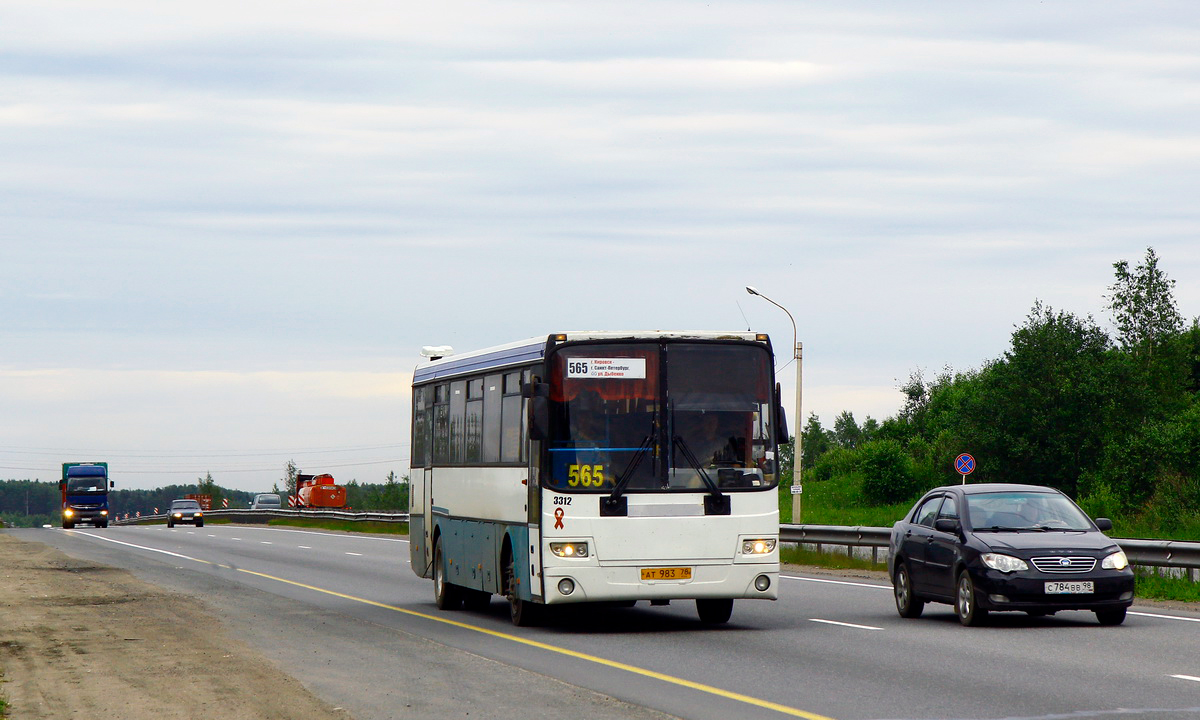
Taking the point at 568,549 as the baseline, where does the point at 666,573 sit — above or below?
below

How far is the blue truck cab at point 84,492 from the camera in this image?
73.8 meters

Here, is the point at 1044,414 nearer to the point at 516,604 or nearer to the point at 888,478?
the point at 888,478

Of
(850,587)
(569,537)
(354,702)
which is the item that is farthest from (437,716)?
(850,587)

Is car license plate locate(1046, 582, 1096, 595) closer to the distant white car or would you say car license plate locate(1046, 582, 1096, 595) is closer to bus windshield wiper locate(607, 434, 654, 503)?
bus windshield wiper locate(607, 434, 654, 503)

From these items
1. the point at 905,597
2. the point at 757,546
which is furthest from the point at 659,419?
the point at 905,597

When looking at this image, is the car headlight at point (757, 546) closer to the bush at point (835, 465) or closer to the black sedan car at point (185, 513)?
the black sedan car at point (185, 513)

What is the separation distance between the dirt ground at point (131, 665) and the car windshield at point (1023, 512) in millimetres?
7611

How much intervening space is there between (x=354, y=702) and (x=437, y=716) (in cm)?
106

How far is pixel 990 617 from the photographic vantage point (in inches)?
708

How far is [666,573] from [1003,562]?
3376 mm

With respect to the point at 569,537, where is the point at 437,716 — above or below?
below

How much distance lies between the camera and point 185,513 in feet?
242

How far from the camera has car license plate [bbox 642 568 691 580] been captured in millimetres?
16172

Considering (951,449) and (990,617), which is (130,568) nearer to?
(990,617)
